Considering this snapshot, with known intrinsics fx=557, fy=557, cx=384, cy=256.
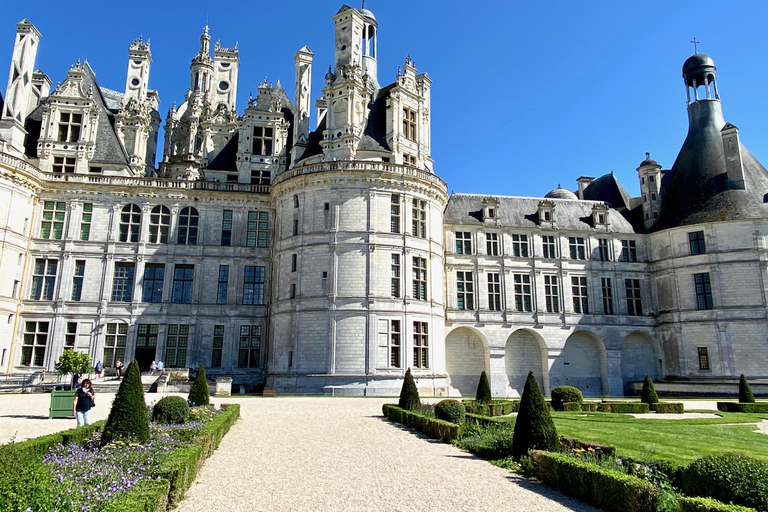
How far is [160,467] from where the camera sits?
8.20m

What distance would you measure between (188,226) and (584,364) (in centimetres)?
2773

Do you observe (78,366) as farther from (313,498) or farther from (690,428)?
(690,428)

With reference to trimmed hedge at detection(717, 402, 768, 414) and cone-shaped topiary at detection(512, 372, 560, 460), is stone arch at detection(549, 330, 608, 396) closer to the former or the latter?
trimmed hedge at detection(717, 402, 768, 414)

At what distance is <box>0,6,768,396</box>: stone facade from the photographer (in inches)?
1238

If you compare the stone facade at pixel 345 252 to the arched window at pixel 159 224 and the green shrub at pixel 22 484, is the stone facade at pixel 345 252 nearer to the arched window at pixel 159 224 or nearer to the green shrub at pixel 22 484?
the arched window at pixel 159 224

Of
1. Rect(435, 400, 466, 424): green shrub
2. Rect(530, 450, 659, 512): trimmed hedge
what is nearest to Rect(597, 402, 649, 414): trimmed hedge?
Rect(435, 400, 466, 424): green shrub

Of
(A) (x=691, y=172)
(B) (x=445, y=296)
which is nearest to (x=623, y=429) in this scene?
(B) (x=445, y=296)

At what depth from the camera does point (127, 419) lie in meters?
10.7

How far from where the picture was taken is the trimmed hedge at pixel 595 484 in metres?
7.80

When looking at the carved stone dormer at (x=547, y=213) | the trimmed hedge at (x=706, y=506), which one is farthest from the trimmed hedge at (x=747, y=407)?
the trimmed hedge at (x=706, y=506)

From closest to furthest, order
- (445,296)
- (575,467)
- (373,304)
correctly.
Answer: (575,467), (373,304), (445,296)

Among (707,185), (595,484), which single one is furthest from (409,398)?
(707,185)

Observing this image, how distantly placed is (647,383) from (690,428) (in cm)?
824

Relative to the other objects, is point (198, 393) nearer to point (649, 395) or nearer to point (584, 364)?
point (649, 395)
